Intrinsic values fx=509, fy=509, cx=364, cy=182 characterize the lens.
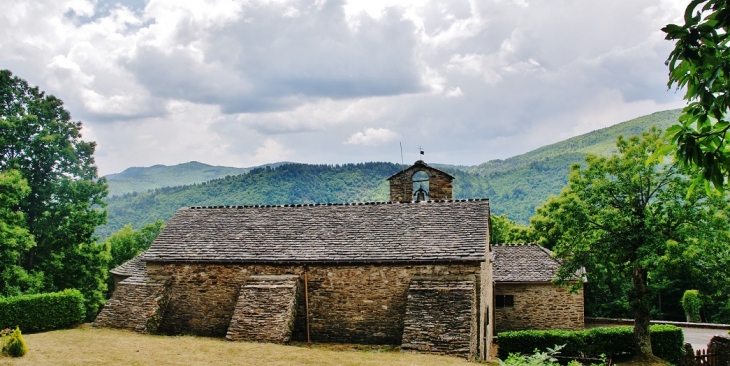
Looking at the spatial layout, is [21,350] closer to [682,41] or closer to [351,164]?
[682,41]

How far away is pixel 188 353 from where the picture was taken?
48.2ft

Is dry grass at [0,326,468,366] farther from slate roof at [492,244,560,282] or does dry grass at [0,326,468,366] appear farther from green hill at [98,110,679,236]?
green hill at [98,110,679,236]

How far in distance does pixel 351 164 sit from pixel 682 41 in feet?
332

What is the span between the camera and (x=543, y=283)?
82.0 feet

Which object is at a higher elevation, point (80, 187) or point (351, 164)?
point (351, 164)

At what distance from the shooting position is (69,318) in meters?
21.1

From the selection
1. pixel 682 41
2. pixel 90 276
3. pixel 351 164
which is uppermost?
pixel 351 164

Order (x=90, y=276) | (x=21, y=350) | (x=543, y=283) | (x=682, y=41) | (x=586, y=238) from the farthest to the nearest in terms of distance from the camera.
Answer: (x=90, y=276) < (x=543, y=283) < (x=586, y=238) < (x=21, y=350) < (x=682, y=41)

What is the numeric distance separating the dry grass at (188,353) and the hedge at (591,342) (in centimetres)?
727

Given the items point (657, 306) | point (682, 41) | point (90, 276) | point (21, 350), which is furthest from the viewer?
point (657, 306)

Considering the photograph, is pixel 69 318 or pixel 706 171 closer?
pixel 706 171

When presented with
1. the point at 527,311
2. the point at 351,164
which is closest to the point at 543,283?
the point at 527,311

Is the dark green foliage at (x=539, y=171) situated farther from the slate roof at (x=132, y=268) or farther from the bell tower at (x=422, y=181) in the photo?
the slate roof at (x=132, y=268)

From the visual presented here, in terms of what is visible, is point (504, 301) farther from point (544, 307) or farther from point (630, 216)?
point (630, 216)
